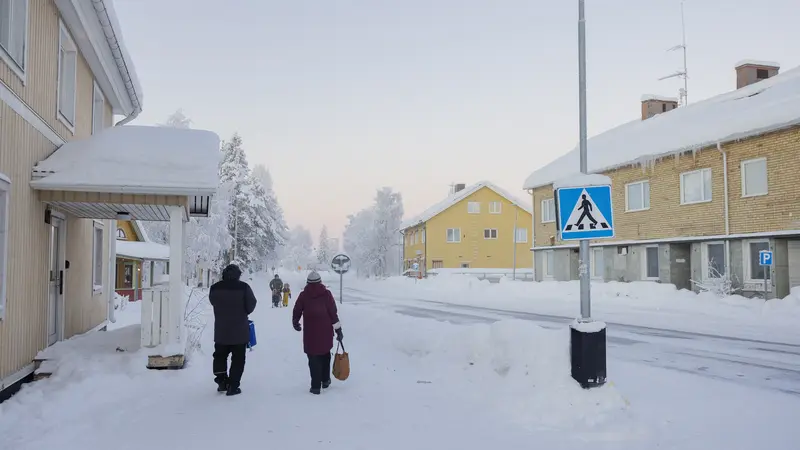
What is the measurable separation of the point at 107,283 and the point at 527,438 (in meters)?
13.7

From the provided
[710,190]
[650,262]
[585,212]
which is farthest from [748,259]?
[585,212]

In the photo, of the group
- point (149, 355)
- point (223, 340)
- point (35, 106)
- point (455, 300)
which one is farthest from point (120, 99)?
point (455, 300)

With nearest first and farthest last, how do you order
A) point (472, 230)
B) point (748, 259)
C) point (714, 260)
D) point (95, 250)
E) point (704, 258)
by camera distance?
point (95, 250), point (748, 259), point (714, 260), point (704, 258), point (472, 230)

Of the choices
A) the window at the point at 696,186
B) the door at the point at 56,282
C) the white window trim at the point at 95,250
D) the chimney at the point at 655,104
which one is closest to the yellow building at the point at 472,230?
the chimney at the point at 655,104

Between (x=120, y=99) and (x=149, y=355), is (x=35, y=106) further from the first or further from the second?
(x=120, y=99)

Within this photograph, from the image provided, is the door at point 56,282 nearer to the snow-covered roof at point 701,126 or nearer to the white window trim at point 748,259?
the snow-covered roof at point 701,126

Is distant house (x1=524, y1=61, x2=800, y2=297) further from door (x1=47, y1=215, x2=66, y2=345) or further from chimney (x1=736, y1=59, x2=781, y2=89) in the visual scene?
door (x1=47, y1=215, x2=66, y2=345)

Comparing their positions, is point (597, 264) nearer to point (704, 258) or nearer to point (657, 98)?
point (704, 258)

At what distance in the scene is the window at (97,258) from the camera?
1503 cm

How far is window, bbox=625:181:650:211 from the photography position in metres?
27.7

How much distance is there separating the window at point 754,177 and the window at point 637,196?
5.03 meters

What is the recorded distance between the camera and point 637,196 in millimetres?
28297

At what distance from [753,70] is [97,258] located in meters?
27.3

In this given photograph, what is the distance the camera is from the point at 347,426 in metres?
6.62
